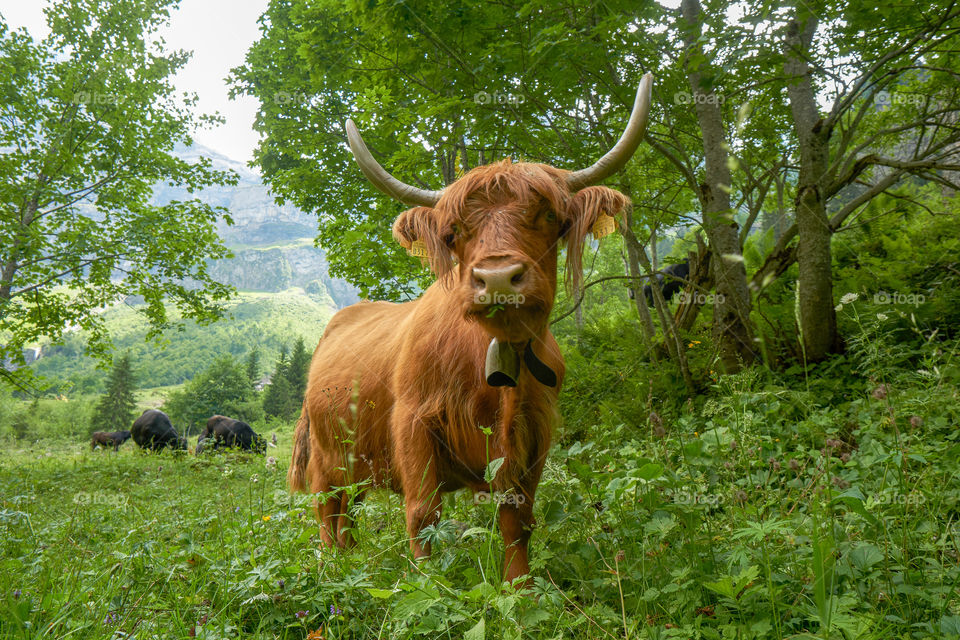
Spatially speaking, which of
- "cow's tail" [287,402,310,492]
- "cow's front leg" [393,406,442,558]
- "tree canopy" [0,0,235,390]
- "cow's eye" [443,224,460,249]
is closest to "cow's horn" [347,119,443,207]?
"cow's eye" [443,224,460,249]

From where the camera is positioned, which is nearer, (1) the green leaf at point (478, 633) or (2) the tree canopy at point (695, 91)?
(1) the green leaf at point (478, 633)

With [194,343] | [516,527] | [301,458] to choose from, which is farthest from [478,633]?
[194,343]

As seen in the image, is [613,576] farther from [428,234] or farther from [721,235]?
[721,235]

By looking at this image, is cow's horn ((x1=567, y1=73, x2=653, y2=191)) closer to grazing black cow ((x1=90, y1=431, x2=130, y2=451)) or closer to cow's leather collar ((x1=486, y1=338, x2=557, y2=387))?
cow's leather collar ((x1=486, y1=338, x2=557, y2=387))

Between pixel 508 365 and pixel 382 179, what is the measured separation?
1.40 metres

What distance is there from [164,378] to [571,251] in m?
141

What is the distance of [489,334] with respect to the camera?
245 centimetres

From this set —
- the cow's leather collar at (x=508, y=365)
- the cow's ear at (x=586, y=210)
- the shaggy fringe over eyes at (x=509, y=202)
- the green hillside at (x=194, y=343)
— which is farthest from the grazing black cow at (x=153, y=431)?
the green hillside at (x=194, y=343)

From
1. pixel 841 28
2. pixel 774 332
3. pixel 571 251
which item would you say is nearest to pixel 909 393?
pixel 774 332

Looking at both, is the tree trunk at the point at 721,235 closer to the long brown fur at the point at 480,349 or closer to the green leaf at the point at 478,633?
the long brown fur at the point at 480,349

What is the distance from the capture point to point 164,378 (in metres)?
118

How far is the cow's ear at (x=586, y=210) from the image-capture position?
2586 millimetres

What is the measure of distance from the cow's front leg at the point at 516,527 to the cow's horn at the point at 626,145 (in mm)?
1793

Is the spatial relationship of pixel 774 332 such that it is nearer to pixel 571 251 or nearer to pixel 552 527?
pixel 571 251
